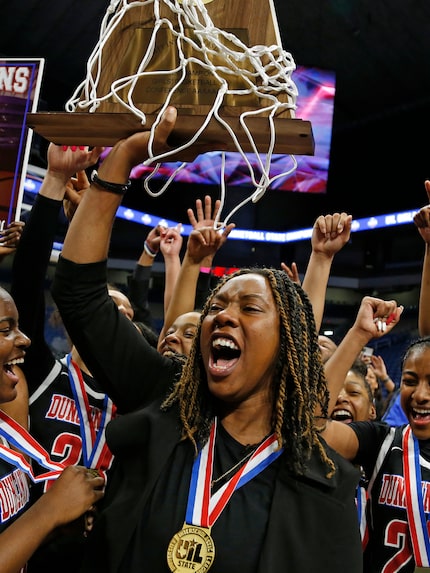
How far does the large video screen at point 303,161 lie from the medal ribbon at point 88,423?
9034 mm

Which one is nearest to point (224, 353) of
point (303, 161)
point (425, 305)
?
point (425, 305)

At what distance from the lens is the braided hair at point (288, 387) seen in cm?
162

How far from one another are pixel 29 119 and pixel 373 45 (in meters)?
10.9

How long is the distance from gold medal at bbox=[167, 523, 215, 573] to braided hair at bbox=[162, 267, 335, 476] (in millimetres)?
216

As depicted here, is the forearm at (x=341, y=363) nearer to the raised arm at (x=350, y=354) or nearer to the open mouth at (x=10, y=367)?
the raised arm at (x=350, y=354)

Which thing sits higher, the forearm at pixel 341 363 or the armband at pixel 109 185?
the armband at pixel 109 185

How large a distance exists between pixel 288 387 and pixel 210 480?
1.14 feet

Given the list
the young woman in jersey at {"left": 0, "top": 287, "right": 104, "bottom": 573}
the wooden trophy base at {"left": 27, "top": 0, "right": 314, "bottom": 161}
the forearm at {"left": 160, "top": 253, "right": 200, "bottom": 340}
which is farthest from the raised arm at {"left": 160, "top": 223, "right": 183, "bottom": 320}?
the wooden trophy base at {"left": 27, "top": 0, "right": 314, "bottom": 161}

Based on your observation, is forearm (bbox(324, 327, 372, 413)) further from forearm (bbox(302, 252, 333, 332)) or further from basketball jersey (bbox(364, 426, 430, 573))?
basketball jersey (bbox(364, 426, 430, 573))

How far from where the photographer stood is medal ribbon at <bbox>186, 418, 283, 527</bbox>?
1.46 metres

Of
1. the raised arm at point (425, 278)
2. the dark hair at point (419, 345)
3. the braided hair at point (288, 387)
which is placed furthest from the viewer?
the raised arm at point (425, 278)

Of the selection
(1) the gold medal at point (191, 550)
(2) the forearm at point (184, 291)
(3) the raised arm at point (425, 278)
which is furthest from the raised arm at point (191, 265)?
(1) the gold medal at point (191, 550)

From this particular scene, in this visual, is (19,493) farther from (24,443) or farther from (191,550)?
(191,550)

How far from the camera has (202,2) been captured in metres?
1.67
